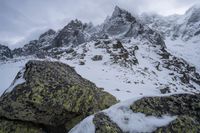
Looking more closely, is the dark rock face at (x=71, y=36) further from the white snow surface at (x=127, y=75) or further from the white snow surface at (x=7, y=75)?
the white snow surface at (x=7, y=75)

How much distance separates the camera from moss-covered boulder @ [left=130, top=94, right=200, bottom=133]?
289 inches

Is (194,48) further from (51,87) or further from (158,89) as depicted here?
(51,87)

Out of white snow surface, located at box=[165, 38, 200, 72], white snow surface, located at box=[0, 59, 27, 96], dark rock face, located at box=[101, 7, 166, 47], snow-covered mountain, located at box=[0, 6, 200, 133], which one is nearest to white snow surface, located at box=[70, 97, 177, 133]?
white snow surface, located at box=[0, 59, 27, 96]

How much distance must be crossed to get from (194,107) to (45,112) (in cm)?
477

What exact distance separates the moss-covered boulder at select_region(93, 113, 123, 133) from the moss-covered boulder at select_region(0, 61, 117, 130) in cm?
259

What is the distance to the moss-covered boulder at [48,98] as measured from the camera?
956 cm

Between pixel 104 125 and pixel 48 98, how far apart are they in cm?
323

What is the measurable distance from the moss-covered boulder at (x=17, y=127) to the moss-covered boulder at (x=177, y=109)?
3.61 meters

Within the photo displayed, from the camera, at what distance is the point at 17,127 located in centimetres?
947

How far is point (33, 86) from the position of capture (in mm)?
9930

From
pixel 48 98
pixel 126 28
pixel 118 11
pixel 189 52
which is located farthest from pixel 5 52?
pixel 48 98

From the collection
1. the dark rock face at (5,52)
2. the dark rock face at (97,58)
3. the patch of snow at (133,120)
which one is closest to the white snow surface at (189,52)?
the dark rock face at (5,52)

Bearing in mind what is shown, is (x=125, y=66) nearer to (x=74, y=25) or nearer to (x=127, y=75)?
(x=127, y=75)

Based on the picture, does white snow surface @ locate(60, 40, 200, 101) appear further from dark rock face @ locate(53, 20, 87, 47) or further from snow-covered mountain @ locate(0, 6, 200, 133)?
dark rock face @ locate(53, 20, 87, 47)
